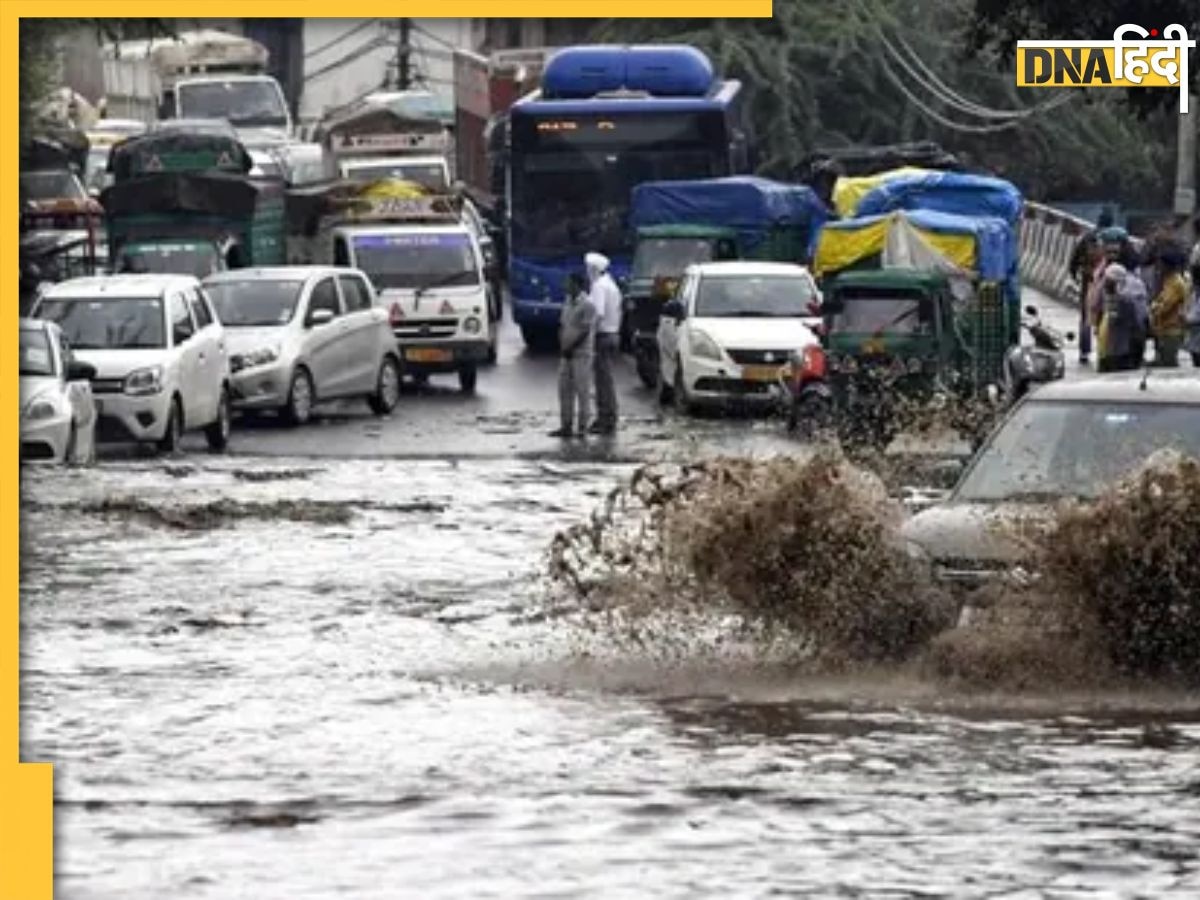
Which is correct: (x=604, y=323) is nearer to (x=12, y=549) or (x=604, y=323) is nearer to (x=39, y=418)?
(x=39, y=418)

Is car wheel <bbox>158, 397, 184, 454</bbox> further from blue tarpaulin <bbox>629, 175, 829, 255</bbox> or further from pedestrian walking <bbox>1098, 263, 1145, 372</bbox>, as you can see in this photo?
blue tarpaulin <bbox>629, 175, 829, 255</bbox>

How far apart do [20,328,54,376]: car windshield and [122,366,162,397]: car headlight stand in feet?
6.93

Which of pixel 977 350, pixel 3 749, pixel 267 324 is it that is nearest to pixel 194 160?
pixel 267 324

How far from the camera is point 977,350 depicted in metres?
33.8

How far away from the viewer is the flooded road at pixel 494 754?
11.0 meters

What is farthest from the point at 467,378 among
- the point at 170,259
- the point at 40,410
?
the point at 40,410

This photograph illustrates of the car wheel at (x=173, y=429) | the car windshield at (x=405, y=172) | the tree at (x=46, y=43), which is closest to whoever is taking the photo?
the tree at (x=46, y=43)

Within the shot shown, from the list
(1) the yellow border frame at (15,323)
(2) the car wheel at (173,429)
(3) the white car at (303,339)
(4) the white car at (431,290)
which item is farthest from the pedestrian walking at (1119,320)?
(1) the yellow border frame at (15,323)

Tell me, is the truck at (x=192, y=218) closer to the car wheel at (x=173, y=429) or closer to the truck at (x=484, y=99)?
the car wheel at (x=173, y=429)

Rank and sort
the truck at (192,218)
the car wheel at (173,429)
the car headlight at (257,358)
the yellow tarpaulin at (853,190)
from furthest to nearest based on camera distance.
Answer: the truck at (192,218)
the yellow tarpaulin at (853,190)
the car headlight at (257,358)
the car wheel at (173,429)

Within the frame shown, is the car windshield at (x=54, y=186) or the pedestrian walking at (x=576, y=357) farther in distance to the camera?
the car windshield at (x=54, y=186)

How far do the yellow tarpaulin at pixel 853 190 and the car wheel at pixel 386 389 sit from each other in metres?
7.55

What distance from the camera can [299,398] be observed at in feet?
113

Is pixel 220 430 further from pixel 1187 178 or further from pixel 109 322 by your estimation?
pixel 1187 178
